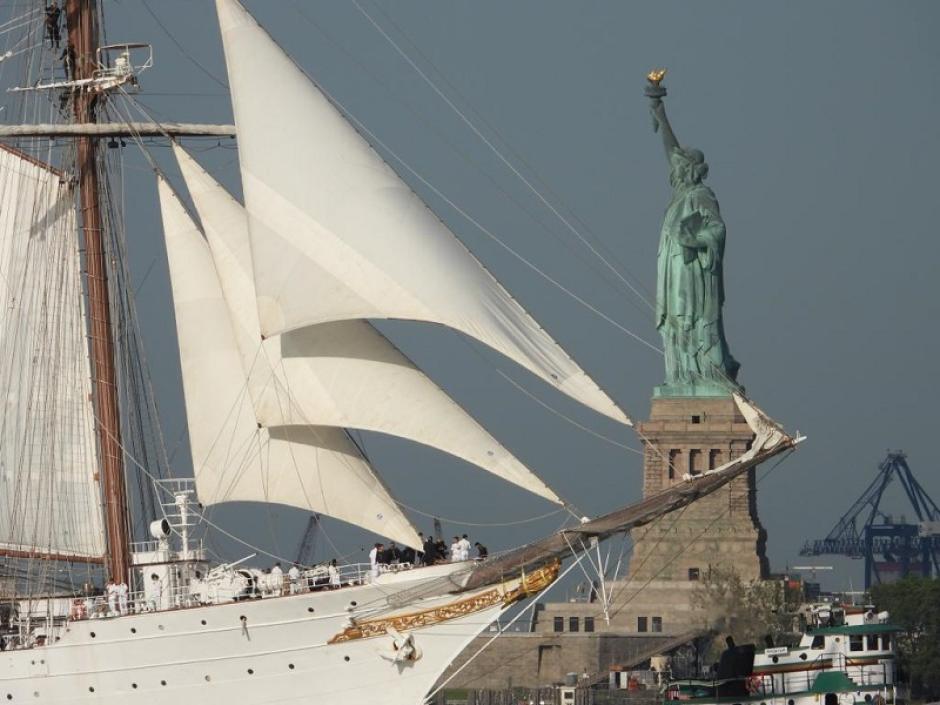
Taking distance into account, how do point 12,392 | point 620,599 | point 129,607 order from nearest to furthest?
1. point 129,607
2. point 12,392
3. point 620,599

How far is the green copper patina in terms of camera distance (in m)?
103

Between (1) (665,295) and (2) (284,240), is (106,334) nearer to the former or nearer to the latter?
(2) (284,240)

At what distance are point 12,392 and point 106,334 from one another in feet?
10.9

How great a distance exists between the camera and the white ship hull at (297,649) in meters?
50.4

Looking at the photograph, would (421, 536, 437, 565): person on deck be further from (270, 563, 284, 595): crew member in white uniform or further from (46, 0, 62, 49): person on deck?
(46, 0, 62, 49): person on deck

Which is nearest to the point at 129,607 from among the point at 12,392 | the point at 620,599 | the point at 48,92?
the point at 12,392

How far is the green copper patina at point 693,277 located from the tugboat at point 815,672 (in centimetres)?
4148

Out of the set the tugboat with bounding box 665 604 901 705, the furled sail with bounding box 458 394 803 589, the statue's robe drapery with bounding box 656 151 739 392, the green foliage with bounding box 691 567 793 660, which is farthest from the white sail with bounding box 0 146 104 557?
the statue's robe drapery with bounding box 656 151 739 392

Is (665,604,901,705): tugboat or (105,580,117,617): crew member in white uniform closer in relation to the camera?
(105,580,117,617): crew member in white uniform

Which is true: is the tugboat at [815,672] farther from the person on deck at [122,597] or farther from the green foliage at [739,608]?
the green foliage at [739,608]

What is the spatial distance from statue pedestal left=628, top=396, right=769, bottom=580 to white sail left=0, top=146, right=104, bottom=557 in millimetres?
45956

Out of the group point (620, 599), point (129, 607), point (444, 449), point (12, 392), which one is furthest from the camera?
point (620, 599)

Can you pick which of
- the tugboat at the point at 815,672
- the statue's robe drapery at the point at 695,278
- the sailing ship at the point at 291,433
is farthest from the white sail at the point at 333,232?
the statue's robe drapery at the point at 695,278

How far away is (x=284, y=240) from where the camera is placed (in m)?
50.4
